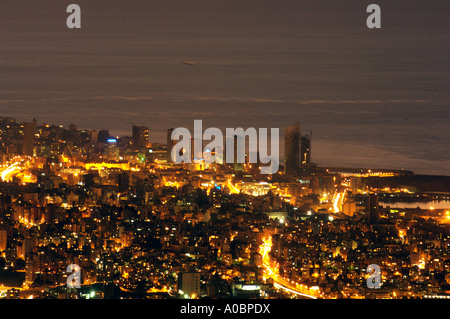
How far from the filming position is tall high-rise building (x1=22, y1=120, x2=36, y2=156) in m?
14.6

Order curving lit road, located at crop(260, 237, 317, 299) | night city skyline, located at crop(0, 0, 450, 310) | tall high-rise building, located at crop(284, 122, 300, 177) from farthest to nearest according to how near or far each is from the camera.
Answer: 1. tall high-rise building, located at crop(284, 122, 300, 177)
2. night city skyline, located at crop(0, 0, 450, 310)
3. curving lit road, located at crop(260, 237, 317, 299)

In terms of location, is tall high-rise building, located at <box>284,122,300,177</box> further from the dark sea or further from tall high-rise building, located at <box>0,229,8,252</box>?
tall high-rise building, located at <box>0,229,8,252</box>

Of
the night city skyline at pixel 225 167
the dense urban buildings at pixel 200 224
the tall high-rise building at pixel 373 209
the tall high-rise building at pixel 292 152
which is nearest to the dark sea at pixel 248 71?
the night city skyline at pixel 225 167

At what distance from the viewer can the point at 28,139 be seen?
48.1 ft

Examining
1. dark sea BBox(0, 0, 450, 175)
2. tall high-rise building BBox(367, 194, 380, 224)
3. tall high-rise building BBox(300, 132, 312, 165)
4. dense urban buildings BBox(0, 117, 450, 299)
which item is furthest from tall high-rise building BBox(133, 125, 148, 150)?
tall high-rise building BBox(367, 194, 380, 224)

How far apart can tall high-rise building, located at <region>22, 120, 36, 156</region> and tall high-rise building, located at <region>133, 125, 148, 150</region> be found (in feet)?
5.16

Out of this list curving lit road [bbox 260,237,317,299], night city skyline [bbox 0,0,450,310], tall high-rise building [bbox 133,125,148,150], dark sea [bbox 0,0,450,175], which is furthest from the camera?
dark sea [bbox 0,0,450,175]

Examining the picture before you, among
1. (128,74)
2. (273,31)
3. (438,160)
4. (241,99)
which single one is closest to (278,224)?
(438,160)

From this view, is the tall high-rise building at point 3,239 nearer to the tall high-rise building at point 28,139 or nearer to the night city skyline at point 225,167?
the night city skyline at point 225,167

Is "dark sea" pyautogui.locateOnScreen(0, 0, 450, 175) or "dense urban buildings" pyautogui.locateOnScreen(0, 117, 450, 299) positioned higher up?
"dark sea" pyautogui.locateOnScreen(0, 0, 450, 175)

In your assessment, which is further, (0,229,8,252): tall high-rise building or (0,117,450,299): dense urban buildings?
(0,229,8,252): tall high-rise building

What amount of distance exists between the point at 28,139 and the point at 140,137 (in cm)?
173

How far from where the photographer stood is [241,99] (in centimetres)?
1664

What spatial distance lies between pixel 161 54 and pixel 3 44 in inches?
156
